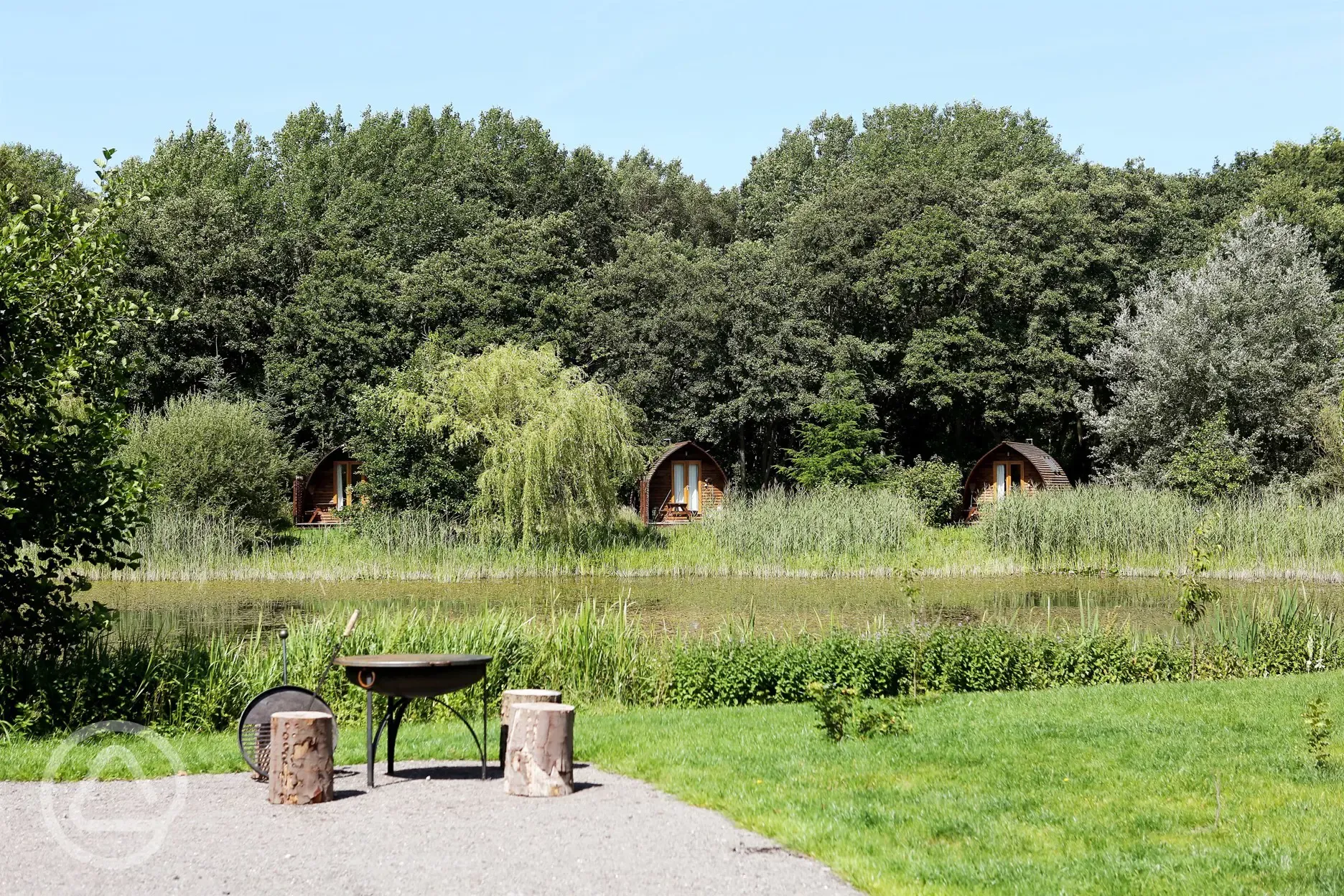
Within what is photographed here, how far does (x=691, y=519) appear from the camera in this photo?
36.4 metres

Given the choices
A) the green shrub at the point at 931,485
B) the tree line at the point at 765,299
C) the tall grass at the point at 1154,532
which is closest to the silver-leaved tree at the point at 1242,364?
the tree line at the point at 765,299

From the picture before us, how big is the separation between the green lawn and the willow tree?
15.9 metres

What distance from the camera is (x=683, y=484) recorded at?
126 feet

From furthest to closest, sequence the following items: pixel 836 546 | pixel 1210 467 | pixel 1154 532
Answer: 1. pixel 1210 467
2. pixel 836 546
3. pixel 1154 532

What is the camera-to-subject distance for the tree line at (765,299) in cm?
3756

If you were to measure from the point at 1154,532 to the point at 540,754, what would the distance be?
66.3 feet

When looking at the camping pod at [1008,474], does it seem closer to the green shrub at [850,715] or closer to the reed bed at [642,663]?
the reed bed at [642,663]

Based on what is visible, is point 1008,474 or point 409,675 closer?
point 409,675

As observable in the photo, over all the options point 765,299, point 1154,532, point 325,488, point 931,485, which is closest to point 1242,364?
point 931,485

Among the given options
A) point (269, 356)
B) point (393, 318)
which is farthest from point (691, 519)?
point (269, 356)

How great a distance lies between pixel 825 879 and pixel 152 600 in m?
17.4

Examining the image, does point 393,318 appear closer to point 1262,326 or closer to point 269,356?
point 269,356

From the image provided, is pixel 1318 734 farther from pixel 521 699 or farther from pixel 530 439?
pixel 530 439

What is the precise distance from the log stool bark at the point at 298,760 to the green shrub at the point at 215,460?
21067mm
